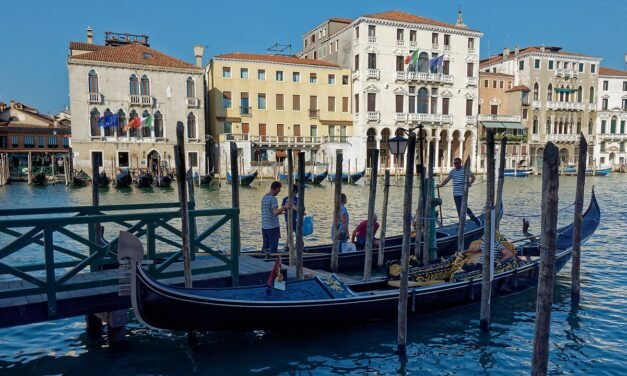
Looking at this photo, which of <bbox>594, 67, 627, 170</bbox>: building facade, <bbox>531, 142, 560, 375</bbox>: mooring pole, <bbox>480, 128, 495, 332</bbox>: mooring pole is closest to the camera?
<bbox>531, 142, 560, 375</bbox>: mooring pole

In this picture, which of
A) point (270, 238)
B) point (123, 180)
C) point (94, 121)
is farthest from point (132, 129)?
point (270, 238)

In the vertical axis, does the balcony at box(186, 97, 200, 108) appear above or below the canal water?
above

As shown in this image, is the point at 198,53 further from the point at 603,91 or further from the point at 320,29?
the point at 603,91

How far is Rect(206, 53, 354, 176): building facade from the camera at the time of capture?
3094 cm

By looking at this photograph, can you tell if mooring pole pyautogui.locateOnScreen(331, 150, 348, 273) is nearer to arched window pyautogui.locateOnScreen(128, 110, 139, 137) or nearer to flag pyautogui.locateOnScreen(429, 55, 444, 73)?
arched window pyautogui.locateOnScreen(128, 110, 139, 137)

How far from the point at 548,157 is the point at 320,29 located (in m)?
37.0

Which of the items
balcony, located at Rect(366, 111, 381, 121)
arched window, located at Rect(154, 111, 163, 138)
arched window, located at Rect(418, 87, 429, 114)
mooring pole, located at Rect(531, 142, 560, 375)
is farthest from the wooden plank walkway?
arched window, located at Rect(418, 87, 429, 114)

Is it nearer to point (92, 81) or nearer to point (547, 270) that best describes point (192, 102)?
point (92, 81)

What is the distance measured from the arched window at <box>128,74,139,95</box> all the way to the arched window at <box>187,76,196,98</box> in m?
2.91

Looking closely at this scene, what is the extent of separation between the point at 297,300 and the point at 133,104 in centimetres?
2642

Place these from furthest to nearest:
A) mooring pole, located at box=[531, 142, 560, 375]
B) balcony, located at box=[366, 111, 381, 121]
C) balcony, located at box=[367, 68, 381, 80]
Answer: balcony, located at box=[366, 111, 381, 121], balcony, located at box=[367, 68, 381, 80], mooring pole, located at box=[531, 142, 560, 375]

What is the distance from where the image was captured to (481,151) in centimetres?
3762

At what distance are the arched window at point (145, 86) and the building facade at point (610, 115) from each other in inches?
1451

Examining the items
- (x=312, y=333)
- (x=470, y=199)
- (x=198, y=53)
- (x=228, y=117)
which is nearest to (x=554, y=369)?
(x=312, y=333)
